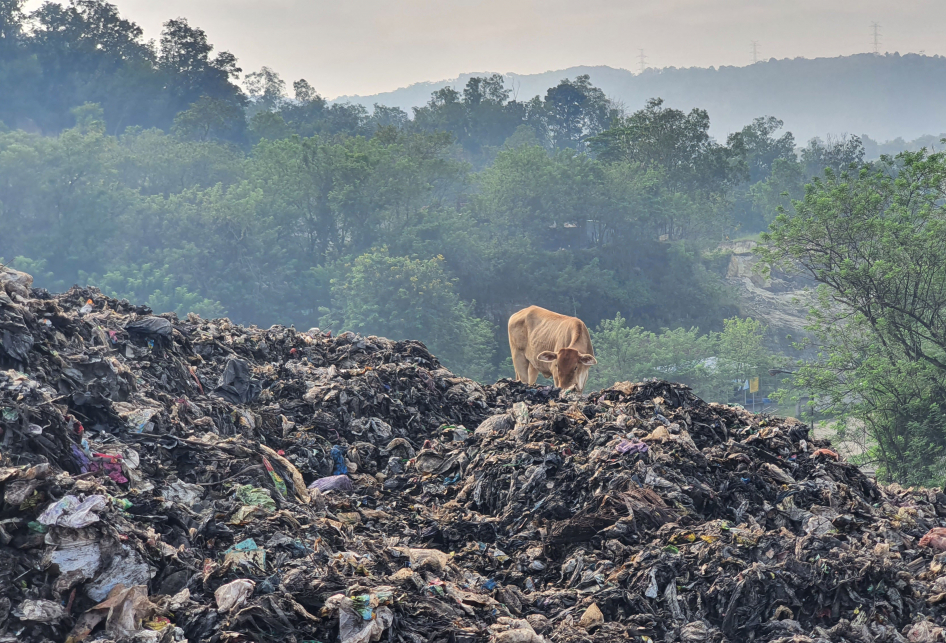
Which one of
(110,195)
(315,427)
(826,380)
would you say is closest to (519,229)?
(110,195)

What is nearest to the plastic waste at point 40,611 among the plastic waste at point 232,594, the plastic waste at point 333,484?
the plastic waste at point 232,594

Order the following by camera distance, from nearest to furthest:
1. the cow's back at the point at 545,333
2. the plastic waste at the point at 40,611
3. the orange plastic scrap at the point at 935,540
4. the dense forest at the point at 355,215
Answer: the plastic waste at the point at 40,611 → the orange plastic scrap at the point at 935,540 → the cow's back at the point at 545,333 → the dense forest at the point at 355,215

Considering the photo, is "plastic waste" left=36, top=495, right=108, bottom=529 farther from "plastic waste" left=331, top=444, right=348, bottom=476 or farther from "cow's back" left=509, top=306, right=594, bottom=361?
"cow's back" left=509, top=306, right=594, bottom=361

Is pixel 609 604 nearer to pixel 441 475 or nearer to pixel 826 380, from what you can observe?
pixel 441 475

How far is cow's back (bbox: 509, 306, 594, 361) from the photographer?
41.6 feet

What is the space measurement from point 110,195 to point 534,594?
4709 centimetres

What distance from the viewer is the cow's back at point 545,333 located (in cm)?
1269

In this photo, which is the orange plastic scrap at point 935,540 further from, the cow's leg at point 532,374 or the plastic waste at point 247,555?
the cow's leg at point 532,374

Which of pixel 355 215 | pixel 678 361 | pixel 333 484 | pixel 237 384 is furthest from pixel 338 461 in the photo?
pixel 355 215

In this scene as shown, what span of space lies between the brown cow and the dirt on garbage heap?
228 cm

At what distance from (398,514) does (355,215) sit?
45135mm

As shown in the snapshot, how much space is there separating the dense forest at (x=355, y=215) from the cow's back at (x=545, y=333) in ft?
81.8

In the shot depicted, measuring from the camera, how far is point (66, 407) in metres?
6.00

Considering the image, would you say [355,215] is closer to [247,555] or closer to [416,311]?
[416,311]
